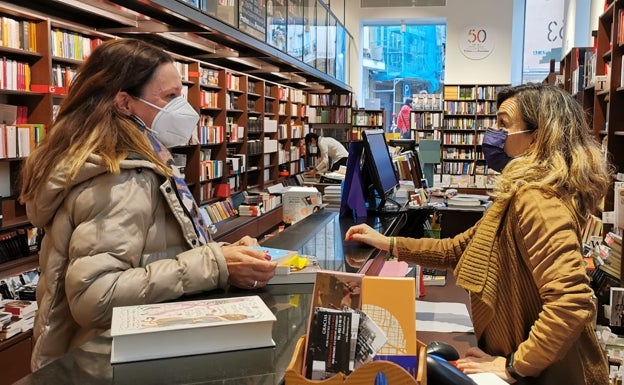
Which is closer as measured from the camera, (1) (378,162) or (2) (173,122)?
(2) (173,122)

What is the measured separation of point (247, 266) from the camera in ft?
4.84

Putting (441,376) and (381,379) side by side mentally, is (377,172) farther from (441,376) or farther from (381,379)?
(381,379)

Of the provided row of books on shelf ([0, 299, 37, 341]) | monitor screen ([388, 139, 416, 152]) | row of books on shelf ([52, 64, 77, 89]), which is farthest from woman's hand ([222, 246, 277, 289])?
monitor screen ([388, 139, 416, 152])

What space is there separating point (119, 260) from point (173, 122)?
577mm

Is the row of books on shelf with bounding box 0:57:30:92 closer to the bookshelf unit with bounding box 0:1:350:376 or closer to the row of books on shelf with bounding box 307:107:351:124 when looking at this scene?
the bookshelf unit with bounding box 0:1:350:376

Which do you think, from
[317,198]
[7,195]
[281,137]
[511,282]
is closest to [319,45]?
[281,137]

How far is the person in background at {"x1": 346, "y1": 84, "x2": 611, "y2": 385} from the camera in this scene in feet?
4.42

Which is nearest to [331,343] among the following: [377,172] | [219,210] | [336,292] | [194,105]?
[336,292]

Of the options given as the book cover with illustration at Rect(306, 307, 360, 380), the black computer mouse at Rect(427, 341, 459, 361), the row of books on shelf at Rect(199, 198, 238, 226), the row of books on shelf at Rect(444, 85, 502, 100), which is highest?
the row of books on shelf at Rect(444, 85, 502, 100)

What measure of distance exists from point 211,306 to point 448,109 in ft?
45.5

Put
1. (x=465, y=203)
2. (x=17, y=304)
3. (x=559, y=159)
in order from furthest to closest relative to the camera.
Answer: (x=465, y=203) < (x=17, y=304) < (x=559, y=159)

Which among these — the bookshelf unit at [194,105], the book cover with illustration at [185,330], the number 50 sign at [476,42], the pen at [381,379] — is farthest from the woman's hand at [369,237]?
the number 50 sign at [476,42]

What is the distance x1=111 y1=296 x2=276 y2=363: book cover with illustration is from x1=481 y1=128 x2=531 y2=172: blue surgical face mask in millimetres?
1036

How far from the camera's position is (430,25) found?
50.0ft
